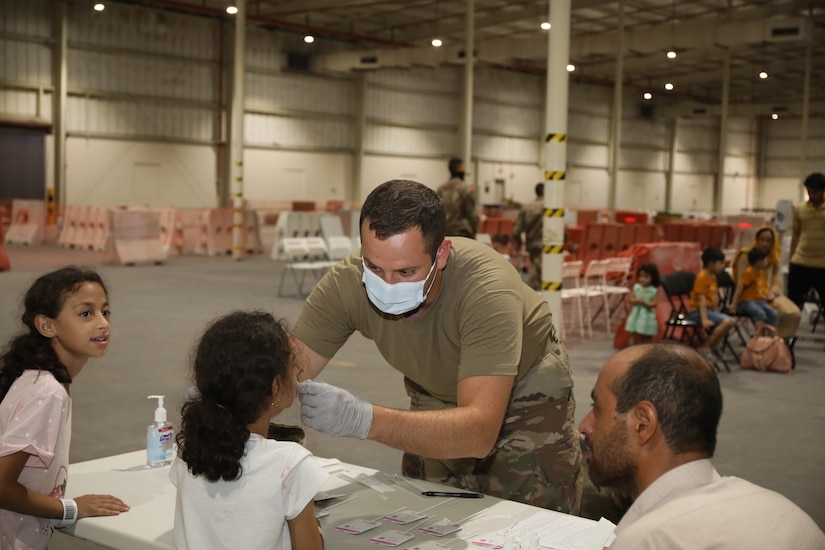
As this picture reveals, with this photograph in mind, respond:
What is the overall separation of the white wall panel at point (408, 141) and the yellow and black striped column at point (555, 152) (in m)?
20.0

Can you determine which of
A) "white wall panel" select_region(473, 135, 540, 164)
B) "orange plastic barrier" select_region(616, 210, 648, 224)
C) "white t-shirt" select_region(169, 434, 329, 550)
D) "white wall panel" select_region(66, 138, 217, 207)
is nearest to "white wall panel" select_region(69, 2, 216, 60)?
"white wall panel" select_region(66, 138, 217, 207)

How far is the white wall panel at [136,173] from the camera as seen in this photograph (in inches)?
919

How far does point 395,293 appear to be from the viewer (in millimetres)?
2518

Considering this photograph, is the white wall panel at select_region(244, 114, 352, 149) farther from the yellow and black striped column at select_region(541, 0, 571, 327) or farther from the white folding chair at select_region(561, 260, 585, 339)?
the yellow and black striped column at select_region(541, 0, 571, 327)

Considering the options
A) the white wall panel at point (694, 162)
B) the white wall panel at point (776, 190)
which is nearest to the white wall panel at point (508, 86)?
the white wall panel at point (694, 162)

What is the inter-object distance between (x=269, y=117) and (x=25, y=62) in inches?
274

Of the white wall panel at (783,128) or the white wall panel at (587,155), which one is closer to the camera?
the white wall panel at (587,155)

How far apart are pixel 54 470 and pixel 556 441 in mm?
1521

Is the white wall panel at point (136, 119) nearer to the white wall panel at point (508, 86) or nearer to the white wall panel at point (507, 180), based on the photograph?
the white wall panel at point (508, 86)

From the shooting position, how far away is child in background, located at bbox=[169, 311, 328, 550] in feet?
6.46

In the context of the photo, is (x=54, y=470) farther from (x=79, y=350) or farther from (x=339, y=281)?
(x=339, y=281)

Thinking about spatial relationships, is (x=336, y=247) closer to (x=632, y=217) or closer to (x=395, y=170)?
(x=632, y=217)

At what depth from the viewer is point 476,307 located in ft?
8.23

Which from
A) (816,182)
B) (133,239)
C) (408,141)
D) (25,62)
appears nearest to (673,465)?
(816,182)
